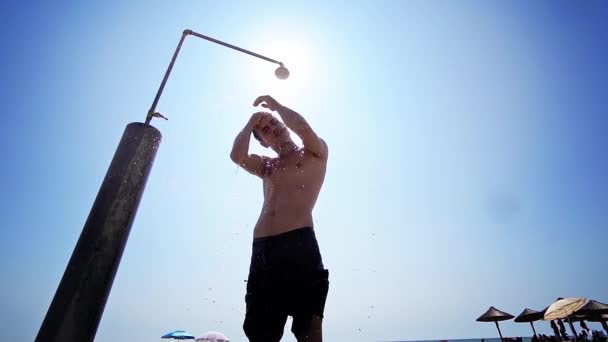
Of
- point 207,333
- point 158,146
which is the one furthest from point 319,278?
point 207,333

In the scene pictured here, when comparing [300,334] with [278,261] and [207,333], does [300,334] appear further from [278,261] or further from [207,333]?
[207,333]

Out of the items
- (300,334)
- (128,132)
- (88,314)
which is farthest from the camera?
(300,334)

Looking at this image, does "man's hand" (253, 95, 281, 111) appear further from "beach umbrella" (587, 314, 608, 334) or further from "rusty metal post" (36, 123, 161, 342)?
"beach umbrella" (587, 314, 608, 334)

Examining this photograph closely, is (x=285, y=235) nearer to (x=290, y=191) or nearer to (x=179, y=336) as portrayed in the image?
(x=290, y=191)

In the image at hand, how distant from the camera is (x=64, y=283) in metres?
1.35

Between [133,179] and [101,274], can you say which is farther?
[133,179]

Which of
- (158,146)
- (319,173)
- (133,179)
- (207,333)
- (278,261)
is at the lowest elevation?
(207,333)

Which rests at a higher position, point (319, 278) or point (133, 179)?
point (133, 179)

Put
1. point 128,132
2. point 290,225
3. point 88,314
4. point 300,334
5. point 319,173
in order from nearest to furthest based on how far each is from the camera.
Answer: point 88,314, point 128,132, point 300,334, point 290,225, point 319,173

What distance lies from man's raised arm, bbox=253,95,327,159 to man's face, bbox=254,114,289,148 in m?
0.22

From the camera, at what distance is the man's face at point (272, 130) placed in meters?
3.54

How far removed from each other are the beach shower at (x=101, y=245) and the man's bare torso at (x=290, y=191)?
1360mm

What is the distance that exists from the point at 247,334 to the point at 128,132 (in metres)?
1.75

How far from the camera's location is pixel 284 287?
250 centimetres
